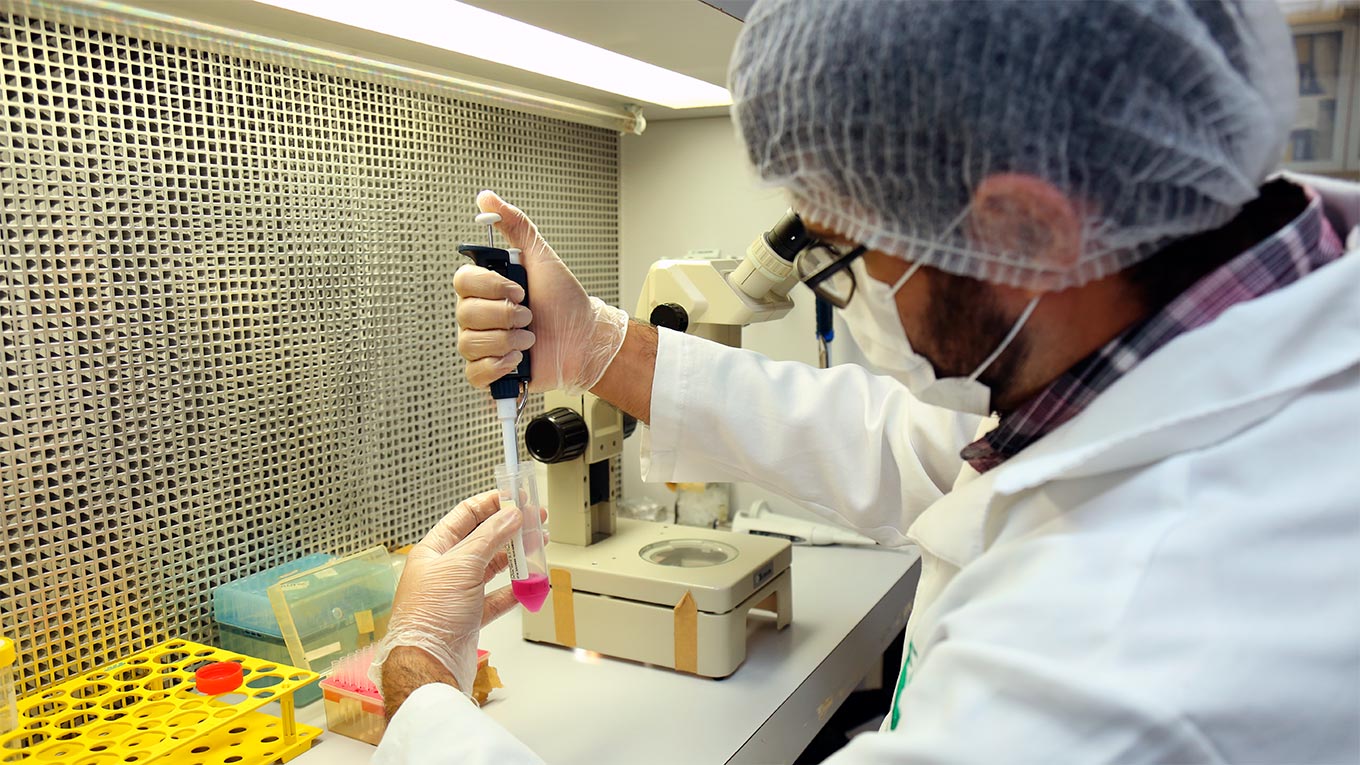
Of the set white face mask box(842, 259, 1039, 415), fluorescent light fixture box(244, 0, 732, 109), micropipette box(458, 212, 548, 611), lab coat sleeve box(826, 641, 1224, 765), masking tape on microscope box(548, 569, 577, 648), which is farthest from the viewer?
masking tape on microscope box(548, 569, 577, 648)

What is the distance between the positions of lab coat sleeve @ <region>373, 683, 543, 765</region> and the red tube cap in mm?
336

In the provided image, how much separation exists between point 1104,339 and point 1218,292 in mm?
85

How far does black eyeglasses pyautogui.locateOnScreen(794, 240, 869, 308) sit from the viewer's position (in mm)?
777

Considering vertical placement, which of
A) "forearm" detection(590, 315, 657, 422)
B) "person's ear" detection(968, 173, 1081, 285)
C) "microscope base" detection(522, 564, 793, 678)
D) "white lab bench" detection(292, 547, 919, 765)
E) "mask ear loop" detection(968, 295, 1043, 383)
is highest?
"person's ear" detection(968, 173, 1081, 285)

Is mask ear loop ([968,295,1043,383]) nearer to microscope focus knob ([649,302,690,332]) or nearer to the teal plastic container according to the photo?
microscope focus knob ([649,302,690,332])

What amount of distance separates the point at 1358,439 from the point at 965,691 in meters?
0.32

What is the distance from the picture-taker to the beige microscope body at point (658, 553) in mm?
1300

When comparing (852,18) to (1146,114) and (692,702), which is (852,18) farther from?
(692,702)

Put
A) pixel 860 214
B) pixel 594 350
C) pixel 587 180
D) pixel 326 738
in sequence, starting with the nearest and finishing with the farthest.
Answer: pixel 860 214 → pixel 326 738 → pixel 594 350 → pixel 587 180

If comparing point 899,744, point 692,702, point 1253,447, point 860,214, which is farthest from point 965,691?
point 692,702

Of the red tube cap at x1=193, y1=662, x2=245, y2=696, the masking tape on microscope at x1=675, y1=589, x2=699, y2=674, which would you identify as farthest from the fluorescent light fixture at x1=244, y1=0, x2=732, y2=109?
the red tube cap at x1=193, y1=662, x2=245, y2=696

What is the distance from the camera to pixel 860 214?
71 centimetres

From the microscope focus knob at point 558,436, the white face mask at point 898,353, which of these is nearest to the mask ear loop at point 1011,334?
the white face mask at point 898,353

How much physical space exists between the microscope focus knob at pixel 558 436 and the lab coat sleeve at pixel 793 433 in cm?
19
